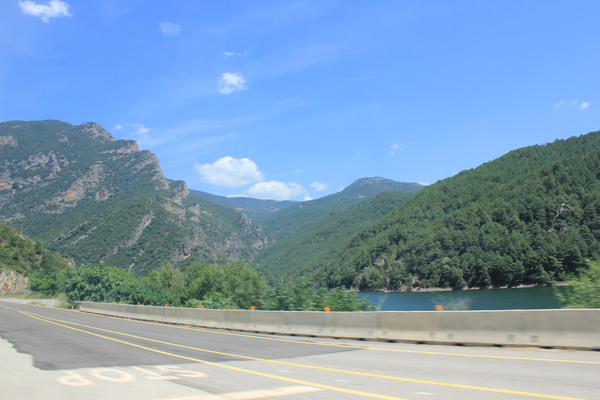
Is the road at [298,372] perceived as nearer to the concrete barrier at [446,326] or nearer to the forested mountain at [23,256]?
the concrete barrier at [446,326]

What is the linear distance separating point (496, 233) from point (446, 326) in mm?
98965

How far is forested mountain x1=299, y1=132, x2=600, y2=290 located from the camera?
284ft

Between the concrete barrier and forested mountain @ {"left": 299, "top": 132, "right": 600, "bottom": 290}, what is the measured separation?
173 ft

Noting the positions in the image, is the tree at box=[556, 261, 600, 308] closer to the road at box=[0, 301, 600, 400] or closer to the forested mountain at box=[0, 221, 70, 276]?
the road at box=[0, 301, 600, 400]

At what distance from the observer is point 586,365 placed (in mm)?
7398

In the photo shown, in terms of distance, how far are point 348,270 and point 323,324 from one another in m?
104

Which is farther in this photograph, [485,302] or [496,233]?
[496,233]

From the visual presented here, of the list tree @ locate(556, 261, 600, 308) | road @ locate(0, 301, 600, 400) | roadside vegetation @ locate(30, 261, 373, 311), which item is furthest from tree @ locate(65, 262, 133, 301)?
tree @ locate(556, 261, 600, 308)

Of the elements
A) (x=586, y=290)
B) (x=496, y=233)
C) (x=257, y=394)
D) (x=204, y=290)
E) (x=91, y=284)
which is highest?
(x=496, y=233)

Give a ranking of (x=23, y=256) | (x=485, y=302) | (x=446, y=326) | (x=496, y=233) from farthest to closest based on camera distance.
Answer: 1. (x=23, y=256)
2. (x=496, y=233)
3. (x=485, y=302)
4. (x=446, y=326)

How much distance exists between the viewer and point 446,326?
428 inches

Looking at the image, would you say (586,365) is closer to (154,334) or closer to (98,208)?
(154,334)

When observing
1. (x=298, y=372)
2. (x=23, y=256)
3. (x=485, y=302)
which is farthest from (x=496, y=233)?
(x=23, y=256)

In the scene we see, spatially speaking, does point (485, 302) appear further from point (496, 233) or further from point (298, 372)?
point (298, 372)
